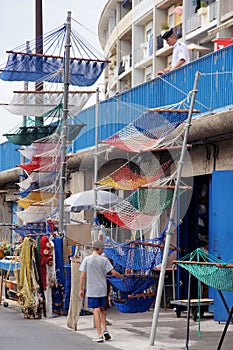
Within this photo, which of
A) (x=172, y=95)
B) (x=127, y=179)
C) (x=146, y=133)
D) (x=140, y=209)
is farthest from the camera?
(x=172, y=95)

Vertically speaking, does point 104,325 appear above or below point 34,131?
below

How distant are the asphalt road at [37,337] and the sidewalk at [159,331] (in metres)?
0.24

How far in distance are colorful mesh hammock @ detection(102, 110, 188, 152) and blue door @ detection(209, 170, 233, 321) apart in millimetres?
1173

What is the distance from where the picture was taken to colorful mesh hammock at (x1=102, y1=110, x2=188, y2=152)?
1530 centimetres

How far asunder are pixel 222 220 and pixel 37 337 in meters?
3.75

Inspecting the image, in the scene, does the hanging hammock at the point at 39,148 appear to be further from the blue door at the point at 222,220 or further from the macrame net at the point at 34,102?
the blue door at the point at 222,220

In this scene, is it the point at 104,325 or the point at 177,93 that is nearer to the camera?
the point at 104,325

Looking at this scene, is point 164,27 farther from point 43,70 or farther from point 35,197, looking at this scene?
point 43,70

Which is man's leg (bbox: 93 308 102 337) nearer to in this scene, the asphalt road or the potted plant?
the asphalt road

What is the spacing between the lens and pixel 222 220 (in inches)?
599

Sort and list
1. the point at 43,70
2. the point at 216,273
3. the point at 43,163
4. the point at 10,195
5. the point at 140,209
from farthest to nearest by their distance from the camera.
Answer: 1. the point at 10,195
2. the point at 43,163
3. the point at 43,70
4. the point at 140,209
5. the point at 216,273

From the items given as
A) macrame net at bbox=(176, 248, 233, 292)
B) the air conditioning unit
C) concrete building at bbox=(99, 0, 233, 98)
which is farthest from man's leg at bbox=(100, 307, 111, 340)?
concrete building at bbox=(99, 0, 233, 98)

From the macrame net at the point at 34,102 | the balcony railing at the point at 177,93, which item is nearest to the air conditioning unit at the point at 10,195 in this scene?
the macrame net at the point at 34,102

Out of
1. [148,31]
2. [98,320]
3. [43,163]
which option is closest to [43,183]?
[43,163]
